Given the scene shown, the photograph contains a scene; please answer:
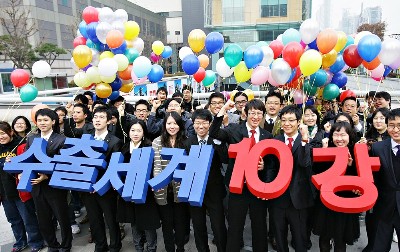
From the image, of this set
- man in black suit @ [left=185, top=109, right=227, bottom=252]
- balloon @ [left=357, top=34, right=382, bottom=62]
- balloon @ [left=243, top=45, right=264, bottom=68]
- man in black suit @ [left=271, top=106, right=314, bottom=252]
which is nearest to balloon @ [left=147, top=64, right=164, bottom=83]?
balloon @ [left=243, top=45, right=264, bottom=68]

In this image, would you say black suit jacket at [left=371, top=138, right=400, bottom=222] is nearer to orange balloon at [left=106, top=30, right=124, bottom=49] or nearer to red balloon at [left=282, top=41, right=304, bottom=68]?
red balloon at [left=282, top=41, right=304, bottom=68]

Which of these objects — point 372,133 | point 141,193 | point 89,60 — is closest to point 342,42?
point 372,133

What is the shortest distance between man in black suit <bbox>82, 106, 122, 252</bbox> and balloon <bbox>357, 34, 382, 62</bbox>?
326 centimetres

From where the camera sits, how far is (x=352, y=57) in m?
4.22

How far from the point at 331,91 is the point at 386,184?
214 cm

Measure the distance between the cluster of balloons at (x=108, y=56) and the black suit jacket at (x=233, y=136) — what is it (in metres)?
2.17

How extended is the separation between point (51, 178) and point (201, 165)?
1631 millimetres

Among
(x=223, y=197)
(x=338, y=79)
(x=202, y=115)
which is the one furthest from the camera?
(x=338, y=79)

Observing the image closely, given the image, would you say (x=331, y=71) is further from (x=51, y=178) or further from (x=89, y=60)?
(x=51, y=178)

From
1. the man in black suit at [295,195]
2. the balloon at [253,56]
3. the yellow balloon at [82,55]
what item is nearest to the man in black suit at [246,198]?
the man in black suit at [295,195]

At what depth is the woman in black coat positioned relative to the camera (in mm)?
3072

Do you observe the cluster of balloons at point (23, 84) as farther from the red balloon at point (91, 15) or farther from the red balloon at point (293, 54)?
the red balloon at point (293, 54)

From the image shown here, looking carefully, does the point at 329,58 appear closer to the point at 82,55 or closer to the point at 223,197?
the point at 223,197

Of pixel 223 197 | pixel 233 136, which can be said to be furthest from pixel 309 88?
pixel 223 197
